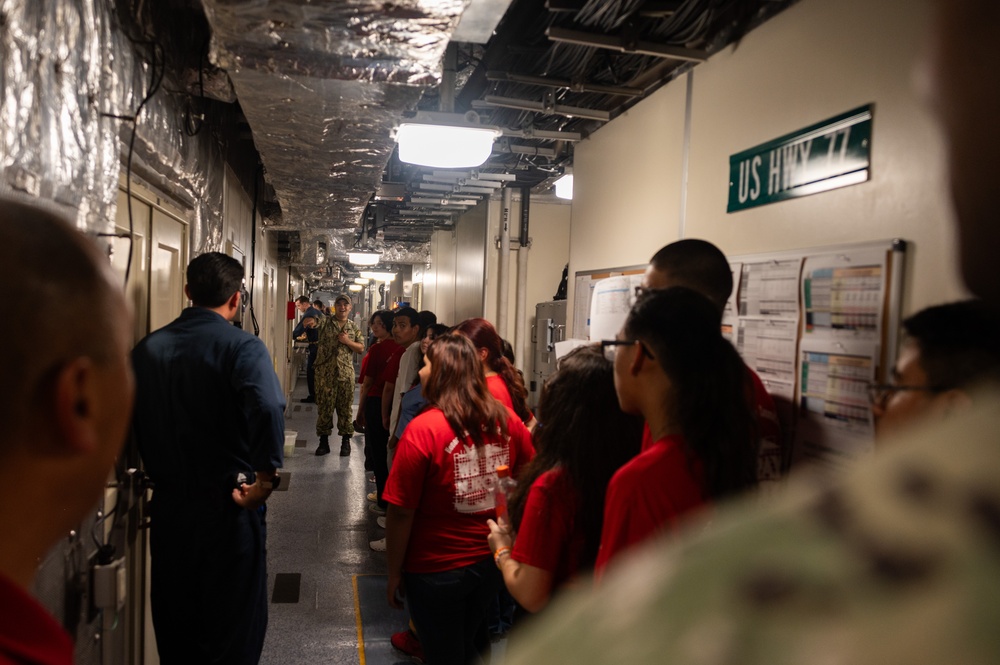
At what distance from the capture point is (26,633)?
0.49 m

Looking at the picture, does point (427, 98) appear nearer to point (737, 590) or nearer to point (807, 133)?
point (807, 133)

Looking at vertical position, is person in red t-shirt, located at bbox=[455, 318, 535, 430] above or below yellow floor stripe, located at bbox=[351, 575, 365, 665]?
above

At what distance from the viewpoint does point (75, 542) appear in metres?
1.65

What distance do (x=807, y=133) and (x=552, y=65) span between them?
141 centimetres

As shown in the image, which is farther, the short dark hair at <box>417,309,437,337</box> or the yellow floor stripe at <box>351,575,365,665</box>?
the short dark hair at <box>417,309,437,337</box>

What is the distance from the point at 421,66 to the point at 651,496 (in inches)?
65.4

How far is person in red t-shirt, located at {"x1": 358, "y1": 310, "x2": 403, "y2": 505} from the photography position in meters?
4.82

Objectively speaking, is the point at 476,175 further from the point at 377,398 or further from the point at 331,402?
the point at 331,402

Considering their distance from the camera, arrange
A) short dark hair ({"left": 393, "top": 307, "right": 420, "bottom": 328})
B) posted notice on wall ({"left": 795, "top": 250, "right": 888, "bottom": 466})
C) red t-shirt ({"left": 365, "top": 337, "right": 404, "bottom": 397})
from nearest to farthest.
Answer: posted notice on wall ({"left": 795, "top": 250, "right": 888, "bottom": 466}) < short dark hair ({"left": 393, "top": 307, "right": 420, "bottom": 328}) < red t-shirt ({"left": 365, "top": 337, "right": 404, "bottom": 397})

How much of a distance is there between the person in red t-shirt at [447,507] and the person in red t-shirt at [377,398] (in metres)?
2.53

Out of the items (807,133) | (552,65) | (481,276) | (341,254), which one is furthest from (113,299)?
(341,254)

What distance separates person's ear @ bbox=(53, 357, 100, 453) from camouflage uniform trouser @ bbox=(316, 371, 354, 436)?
250 inches

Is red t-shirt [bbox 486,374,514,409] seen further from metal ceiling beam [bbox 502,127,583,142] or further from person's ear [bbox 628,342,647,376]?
metal ceiling beam [bbox 502,127,583,142]

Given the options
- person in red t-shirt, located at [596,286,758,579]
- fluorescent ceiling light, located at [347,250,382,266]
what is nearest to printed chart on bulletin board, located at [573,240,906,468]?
person in red t-shirt, located at [596,286,758,579]
